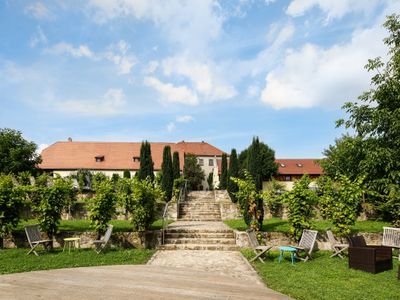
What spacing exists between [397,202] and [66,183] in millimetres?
13912

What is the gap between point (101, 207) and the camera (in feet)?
35.8

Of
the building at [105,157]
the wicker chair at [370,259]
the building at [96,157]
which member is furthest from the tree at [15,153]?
the wicker chair at [370,259]

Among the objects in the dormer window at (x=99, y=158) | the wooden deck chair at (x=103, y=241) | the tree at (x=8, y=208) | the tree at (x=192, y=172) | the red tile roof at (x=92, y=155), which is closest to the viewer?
the wooden deck chair at (x=103, y=241)

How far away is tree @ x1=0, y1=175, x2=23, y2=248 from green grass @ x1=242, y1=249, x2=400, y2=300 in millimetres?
8424

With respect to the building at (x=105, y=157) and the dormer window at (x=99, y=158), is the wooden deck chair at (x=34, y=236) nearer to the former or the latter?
the building at (x=105, y=157)

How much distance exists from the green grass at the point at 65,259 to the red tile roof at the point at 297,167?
41116 millimetres

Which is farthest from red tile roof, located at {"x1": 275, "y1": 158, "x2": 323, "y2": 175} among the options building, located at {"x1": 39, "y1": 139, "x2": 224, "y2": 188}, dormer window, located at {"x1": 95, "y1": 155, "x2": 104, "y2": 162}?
dormer window, located at {"x1": 95, "y1": 155, "x2": 104, "y2": 162}

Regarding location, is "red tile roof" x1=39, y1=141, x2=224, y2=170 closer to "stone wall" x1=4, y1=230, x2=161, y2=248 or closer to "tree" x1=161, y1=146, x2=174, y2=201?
"tree" x1=161, y1=146, x2=174, y2=201

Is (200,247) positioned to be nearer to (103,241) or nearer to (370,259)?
(103,241)

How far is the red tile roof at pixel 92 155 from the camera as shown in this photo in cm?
3944

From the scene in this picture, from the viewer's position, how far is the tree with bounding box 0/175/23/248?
10594 mm

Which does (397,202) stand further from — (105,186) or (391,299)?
(105,186)

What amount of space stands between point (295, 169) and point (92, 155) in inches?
1228

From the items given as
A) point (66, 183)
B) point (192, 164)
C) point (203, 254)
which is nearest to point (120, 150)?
point (192, 164)
